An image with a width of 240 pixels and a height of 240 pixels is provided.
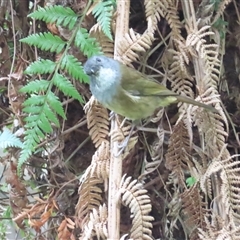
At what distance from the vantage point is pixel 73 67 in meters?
1.00

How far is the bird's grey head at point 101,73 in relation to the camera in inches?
38.8

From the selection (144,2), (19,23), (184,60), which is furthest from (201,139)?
(19,23)

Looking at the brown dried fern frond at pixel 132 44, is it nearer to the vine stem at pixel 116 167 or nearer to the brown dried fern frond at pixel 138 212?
the vine stem at pixel 116 167

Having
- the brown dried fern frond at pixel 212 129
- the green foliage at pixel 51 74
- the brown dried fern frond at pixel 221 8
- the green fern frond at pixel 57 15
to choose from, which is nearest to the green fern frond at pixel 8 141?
the green foliage at pixel 51 74

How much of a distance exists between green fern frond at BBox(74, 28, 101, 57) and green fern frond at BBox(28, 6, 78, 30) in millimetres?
36

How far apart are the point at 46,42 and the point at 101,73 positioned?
4.8 inches

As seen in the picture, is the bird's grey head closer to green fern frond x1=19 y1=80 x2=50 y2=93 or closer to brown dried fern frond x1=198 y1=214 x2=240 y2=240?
green fern frond x1=19 y1=80 x2=50 y2=93

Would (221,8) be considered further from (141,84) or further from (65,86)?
(65,86)

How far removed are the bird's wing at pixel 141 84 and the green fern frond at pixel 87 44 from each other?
59mm

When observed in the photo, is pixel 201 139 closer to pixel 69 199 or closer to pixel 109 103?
pixel 109 103

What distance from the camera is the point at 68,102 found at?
1.11m

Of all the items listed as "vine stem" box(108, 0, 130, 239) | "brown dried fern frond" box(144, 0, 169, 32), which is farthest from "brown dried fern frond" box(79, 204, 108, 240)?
"brown dried fern frond" box(144, 0, 169, 32)

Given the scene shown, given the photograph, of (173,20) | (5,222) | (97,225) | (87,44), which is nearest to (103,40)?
(87,44)

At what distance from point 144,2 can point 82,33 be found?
13 centimetres
